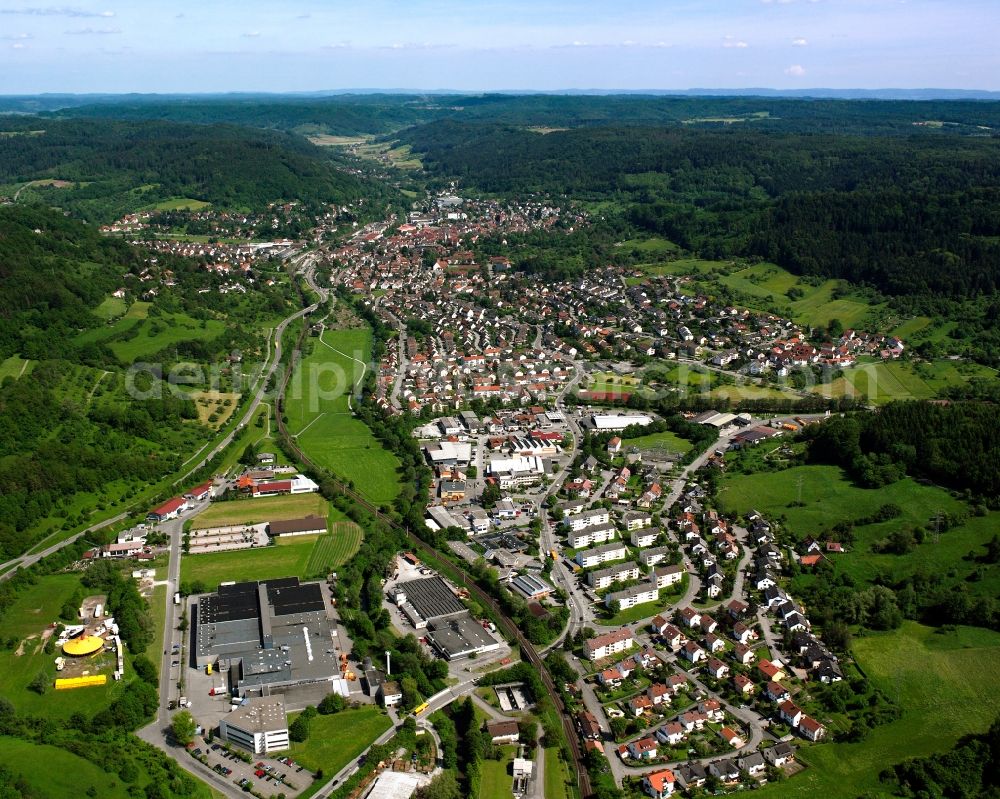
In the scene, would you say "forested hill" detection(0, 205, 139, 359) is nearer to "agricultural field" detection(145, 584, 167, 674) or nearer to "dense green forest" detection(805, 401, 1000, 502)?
"agricultural field" detection(145, 584, 167, 674)

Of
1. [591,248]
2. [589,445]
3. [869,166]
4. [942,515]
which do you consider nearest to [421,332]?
[589,445]

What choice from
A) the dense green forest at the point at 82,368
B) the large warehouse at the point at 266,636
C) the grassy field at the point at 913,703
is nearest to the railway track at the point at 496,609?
the grassy field at the point at 913,703

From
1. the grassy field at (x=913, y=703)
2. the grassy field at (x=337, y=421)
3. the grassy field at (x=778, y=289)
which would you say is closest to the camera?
the grassy field at (x=913, y=703)

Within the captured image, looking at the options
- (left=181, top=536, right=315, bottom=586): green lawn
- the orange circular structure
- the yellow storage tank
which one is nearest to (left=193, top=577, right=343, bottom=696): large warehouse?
(left=181, top=536, right=315, bottom=586): green lawn

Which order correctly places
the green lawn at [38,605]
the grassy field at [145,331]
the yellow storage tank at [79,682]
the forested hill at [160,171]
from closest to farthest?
the yellow storage tank at [79,682] < the green lawn at [38,605] < the grassy field at [145,331] < the forested hill at [160,171]

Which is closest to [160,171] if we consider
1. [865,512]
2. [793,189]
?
[793,189]

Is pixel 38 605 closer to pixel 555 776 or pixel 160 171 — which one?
pixel 555 776

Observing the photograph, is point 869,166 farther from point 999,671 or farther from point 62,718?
point 62,718

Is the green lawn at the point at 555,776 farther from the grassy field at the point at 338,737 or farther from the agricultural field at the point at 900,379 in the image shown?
the agricultural field at the point at 900,379
